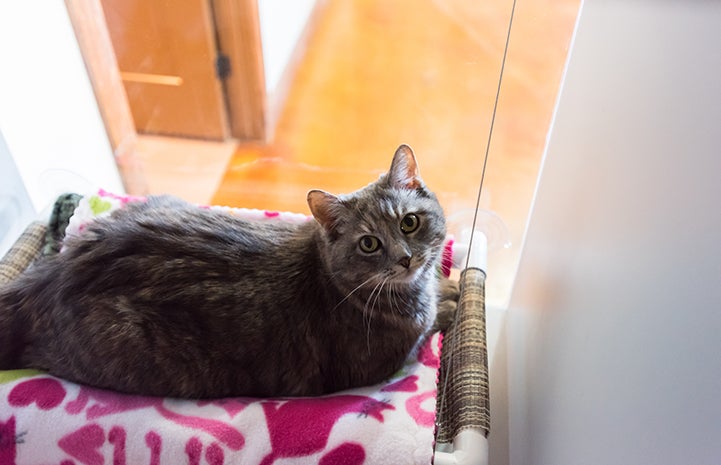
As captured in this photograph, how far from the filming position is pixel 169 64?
6.15 ft

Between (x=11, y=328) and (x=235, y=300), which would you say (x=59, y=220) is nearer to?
(x=11, y=328)

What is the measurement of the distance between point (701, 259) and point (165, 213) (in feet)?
2.91

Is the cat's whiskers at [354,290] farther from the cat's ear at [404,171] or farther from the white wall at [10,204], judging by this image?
the white wall at [10,204]

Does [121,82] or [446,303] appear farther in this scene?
[121,82]

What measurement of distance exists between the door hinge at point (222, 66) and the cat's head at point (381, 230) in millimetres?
1176

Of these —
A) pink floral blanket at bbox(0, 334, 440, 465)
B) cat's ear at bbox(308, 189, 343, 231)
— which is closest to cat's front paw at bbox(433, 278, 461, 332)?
pink floral blanket at bbox(0, 334, 440, 465)

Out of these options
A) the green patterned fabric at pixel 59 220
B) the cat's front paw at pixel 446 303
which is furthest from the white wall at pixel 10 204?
the cat's front paw at pixel 446 303

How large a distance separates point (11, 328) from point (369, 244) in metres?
0.67

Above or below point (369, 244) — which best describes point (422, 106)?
below

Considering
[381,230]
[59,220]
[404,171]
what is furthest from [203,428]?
[59,220]

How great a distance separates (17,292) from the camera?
1042 mm

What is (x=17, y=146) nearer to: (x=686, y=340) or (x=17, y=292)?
(x=17, y=292)

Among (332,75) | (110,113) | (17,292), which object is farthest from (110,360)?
(332,75)

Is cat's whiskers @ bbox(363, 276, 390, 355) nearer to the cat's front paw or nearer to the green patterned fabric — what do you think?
Answer: the cat's front paw
